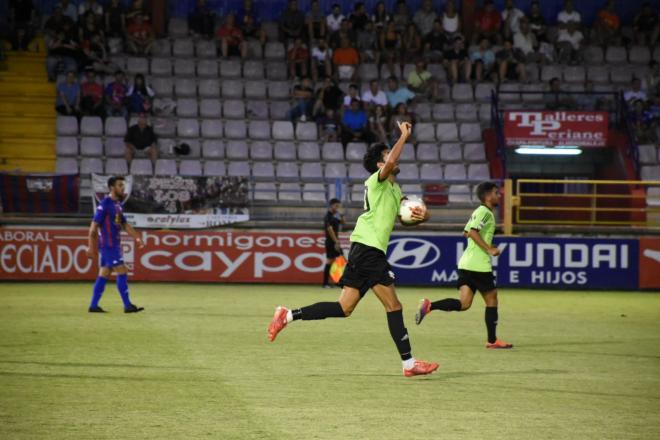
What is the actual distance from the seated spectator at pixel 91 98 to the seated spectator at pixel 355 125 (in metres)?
5.91

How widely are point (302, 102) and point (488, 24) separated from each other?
20.9 feet

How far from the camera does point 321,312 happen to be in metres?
9.62

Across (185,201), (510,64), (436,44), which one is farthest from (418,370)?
(436,44)

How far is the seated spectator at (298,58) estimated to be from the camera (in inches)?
1063

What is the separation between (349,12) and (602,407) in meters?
23.6

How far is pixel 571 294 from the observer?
21391mm

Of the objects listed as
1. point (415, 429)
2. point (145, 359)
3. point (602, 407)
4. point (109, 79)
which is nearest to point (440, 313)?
point (145, 359)

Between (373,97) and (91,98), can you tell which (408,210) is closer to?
(373,97)

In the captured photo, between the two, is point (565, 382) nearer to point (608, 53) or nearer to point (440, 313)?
point (440, 313)

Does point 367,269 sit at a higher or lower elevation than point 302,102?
lower

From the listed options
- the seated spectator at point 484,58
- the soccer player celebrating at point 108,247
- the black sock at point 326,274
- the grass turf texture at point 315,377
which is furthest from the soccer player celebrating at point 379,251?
the seated spectator at point 484,58

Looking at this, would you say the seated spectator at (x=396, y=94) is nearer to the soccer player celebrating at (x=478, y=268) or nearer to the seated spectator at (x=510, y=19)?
the seated spectator at (x=510, y=19)

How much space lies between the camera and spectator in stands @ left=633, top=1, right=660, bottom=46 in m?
29.6

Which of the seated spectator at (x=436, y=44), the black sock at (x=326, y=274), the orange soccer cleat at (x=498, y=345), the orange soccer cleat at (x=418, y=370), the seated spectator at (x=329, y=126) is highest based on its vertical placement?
the seated spectator at (x=436, y=44)
